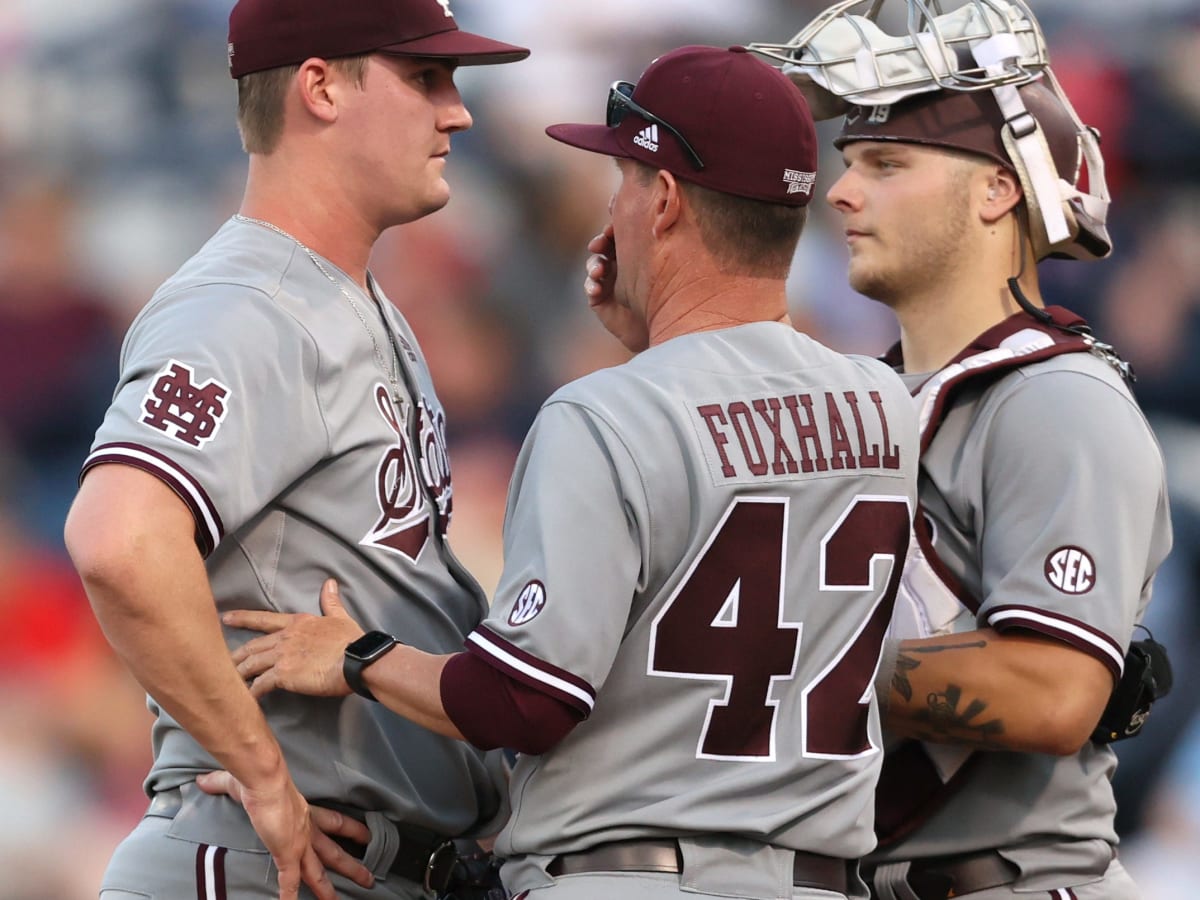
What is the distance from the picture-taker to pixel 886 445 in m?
1.86

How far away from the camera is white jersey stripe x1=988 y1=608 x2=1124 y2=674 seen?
2088 mm

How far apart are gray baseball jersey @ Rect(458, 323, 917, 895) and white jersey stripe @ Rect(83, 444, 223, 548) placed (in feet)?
1.18


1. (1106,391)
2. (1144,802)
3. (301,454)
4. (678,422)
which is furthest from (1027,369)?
(1144,802)

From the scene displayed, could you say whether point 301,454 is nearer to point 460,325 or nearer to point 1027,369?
point 1027,369

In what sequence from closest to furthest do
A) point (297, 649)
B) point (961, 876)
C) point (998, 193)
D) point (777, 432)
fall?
point (777, 432) → point (297, 649) → point (961, 876) → point (998, 193)

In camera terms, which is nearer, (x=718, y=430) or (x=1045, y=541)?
(x=718, y=430)

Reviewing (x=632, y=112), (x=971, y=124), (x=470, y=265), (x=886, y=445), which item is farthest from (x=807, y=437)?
(x=470, y=265)

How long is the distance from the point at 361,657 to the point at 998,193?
1.41 m

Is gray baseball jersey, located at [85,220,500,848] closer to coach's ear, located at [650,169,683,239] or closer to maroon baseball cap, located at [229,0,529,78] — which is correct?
maroon baseball cap, located at [229,0,529,78]

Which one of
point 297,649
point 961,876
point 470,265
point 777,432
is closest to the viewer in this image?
point 777,432

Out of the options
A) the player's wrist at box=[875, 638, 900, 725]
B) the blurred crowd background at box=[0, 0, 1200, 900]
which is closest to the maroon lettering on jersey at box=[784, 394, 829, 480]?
the player's wrist at box=[875, 638, 900, 725]

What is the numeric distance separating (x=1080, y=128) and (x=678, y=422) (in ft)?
4.31

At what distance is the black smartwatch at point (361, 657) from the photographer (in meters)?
1.84

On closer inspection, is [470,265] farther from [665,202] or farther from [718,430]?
[718,430]
